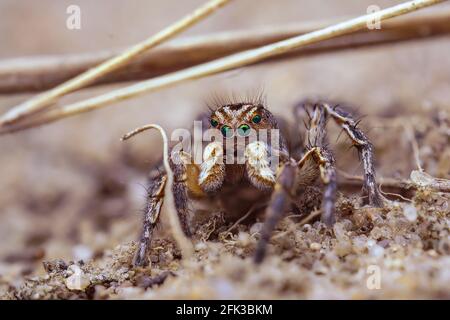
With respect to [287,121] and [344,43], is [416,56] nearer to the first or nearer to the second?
[344,43]

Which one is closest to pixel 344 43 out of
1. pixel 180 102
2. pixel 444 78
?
pixel 444 78

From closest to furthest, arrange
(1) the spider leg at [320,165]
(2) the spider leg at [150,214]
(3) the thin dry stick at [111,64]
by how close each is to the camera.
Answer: (1) the spider leg at [320,165] < (2) the spider leg at [150,214] < (3) the thin dry stick at [111,64]

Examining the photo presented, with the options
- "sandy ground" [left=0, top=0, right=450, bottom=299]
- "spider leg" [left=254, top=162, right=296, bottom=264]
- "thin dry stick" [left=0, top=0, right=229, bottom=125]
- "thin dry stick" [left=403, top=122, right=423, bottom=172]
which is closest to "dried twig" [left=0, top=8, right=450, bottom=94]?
"sandy ground" [left=0, top=0, right=450, bottom=299]

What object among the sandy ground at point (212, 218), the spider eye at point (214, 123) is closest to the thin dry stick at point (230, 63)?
the sandy ground at point (212, 218)

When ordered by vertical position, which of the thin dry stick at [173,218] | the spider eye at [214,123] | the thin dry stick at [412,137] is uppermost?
the spider eye at [214,123]

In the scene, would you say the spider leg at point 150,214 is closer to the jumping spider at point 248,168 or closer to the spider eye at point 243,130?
the jumping spider at point 248,168

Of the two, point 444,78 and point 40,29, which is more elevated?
point 40,29
